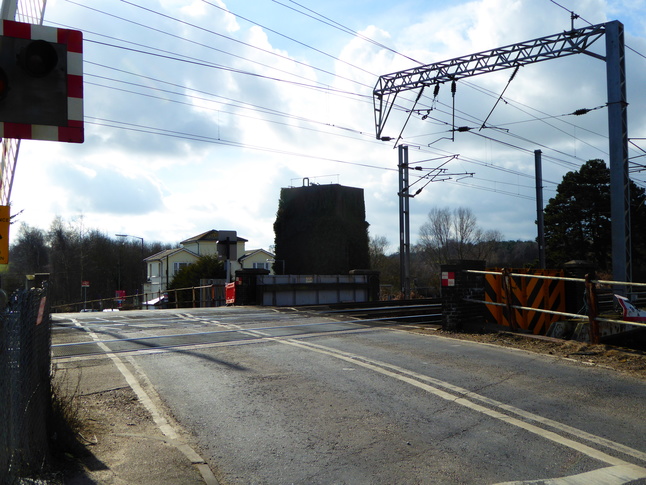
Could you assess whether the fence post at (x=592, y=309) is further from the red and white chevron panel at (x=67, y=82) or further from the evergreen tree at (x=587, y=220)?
the evergreen tree at (x=587, y=220)

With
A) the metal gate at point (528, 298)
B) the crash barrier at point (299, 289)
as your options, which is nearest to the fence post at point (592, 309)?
the metal gate at point (528, 298)

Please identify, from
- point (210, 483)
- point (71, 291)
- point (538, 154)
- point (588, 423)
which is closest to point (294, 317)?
point (588, 423)

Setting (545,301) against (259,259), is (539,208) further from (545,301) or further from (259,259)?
(259,259)

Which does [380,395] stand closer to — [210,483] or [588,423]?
[588,423]

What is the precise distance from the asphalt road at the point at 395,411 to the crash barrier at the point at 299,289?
1230 cm

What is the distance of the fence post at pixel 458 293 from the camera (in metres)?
12.4

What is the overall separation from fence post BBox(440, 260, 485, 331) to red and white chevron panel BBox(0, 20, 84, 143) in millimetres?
9499

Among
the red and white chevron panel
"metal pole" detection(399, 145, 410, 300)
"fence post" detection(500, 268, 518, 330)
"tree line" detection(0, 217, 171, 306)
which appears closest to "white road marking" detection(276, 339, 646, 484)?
"fence post" detection(500, 268, 518, 330)

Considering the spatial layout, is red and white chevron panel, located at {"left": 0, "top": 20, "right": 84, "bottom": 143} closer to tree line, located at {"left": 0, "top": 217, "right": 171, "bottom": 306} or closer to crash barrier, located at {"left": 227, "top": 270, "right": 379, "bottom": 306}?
crash barrier, located at {"left": 227, "top": 270, "right": 379, "bottom": 306}

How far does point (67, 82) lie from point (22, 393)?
86.5 inches

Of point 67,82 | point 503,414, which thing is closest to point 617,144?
point 503,414

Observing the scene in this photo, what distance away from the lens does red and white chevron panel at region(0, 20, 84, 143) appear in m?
4.00

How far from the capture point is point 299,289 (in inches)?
1045

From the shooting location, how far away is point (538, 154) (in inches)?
1342
